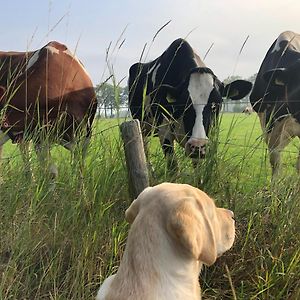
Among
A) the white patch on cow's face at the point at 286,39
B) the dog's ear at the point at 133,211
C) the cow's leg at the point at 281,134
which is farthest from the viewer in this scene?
the white patch on cow's face at the point at 286,39

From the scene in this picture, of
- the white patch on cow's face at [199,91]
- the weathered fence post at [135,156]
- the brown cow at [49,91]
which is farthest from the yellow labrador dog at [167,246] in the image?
the brown cow at [49,91]

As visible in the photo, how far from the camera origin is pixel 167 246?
2.83 metres

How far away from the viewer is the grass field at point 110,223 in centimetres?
362

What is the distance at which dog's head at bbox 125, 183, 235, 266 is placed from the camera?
2656mm

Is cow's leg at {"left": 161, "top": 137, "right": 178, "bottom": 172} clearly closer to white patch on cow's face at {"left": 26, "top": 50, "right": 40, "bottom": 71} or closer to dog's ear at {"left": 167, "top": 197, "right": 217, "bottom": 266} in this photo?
dog's ear at {"left": 167, "top": 197, "right": 217, "bottom": 266}

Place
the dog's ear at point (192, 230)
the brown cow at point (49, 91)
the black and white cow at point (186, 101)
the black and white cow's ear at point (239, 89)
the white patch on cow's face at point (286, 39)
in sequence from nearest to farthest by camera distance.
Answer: the dog's ear at point (192, 230)
the black and white cow at point (186, 101)
the brown cow at point (49, 91)
the black and white cow's ear at point (239, 89)
the white patch on cow's face at point (286, 39)

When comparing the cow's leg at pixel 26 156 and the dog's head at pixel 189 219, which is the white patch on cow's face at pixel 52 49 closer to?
the cow's leg at pixel 26 156

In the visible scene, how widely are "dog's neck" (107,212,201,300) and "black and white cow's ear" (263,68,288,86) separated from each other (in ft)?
13.0

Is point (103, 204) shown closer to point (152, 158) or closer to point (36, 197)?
point (36, 197)

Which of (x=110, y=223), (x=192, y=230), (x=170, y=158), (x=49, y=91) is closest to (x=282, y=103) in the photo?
(x=170, y=158)

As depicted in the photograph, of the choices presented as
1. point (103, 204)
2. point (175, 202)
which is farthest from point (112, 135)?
point (175, 202)

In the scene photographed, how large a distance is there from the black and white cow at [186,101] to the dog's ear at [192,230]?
2030 millimetres

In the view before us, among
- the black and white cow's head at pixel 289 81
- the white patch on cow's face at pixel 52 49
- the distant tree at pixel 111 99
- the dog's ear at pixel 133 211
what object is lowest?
the dog's ear at pixel 133 211

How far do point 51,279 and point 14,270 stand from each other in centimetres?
24
